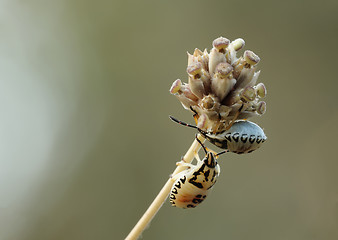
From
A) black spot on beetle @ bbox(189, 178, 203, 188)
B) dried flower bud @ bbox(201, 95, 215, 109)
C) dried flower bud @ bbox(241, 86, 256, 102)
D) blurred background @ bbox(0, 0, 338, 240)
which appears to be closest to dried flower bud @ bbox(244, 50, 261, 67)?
dried flower bud @ bbox(241, 86, 256, 102)

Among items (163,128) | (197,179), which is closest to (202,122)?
(197,179)

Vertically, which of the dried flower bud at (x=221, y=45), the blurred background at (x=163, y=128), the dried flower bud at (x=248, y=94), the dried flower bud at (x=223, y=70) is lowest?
the blurred background at (x=163, y=128)

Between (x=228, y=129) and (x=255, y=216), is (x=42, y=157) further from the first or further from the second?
(x=228, y=129)

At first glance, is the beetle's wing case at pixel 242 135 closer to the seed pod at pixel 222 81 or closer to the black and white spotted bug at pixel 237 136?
the black and white spotted bug at pixel 237 136

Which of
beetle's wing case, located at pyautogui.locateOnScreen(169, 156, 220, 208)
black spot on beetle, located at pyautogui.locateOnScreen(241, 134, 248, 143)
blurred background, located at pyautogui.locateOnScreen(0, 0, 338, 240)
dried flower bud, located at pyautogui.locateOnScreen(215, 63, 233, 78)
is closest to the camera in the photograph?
dried flower bud, located at pyautogui.locateOnScreen(215, 63, 233, 78)

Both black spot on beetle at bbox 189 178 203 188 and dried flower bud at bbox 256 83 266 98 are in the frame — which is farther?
black spot on beetle at bbox 189 178 203 188

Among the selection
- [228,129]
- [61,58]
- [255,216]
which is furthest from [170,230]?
[228,129]

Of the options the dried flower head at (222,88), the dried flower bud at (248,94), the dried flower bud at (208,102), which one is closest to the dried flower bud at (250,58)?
the dried flower head at (222,88)

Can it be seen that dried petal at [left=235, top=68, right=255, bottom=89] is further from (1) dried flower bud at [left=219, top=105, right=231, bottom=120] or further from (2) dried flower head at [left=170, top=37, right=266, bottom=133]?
(1) dried flower bud at [left=219, top=105, right=231, bottom=120]
